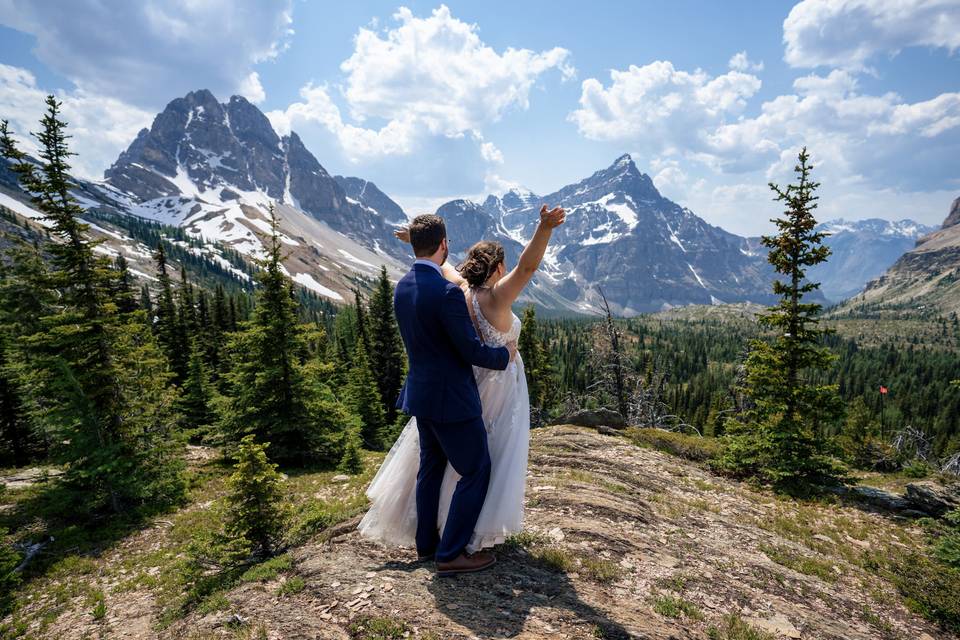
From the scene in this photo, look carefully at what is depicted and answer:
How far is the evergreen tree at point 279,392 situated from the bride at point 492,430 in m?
13.0

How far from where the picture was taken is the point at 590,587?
17.1ft

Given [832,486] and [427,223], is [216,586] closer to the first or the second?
[427,223]

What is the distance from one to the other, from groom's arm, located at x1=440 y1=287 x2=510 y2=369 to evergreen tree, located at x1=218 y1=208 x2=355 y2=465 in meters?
15.1

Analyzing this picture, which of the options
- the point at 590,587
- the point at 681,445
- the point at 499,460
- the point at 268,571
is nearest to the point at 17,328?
the point at 268,571

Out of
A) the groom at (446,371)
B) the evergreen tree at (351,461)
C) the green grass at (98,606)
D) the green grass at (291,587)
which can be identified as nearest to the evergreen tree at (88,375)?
the green grass at (98,606)

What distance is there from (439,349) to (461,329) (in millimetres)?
403

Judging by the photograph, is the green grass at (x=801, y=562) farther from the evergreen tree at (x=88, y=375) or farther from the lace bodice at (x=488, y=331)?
the evergreen tree at (x=88, y=375)

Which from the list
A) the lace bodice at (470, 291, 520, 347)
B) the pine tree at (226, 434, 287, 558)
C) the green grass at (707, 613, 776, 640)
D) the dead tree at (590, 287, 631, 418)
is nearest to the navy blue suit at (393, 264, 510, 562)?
the lace bodice at (470, 291, 520, 347)

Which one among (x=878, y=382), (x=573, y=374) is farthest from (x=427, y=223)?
(x=878, y=382)

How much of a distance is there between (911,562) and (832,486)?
5.22 meters

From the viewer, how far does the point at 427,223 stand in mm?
4578

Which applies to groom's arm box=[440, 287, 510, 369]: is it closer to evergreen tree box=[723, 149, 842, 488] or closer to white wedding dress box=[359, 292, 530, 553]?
white wedding dress box=[359, 292, 530, 553]

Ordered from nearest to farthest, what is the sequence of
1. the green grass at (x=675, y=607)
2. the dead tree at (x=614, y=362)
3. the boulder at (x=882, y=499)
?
the green grass at (x=675, y=607)
the boulder at (x=882, y=499)
the dead tree at (x=614, y=362)

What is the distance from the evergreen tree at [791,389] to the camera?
1316 centimetres
